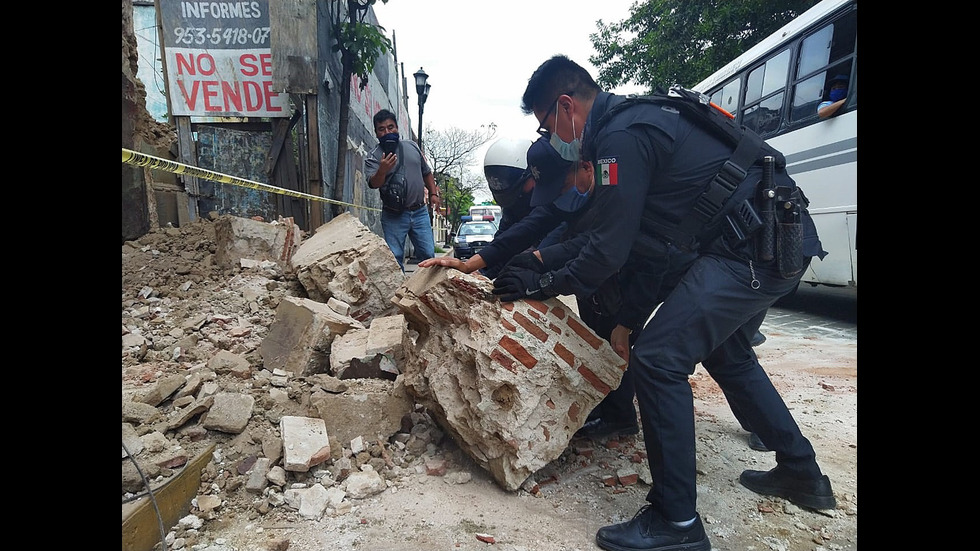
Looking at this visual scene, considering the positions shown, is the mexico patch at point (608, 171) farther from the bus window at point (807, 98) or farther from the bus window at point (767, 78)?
the bus window at point (767, 78)

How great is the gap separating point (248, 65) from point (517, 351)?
21.6 feet

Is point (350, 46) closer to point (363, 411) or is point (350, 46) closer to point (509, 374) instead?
point (363, 411)

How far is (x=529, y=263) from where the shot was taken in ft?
7.95

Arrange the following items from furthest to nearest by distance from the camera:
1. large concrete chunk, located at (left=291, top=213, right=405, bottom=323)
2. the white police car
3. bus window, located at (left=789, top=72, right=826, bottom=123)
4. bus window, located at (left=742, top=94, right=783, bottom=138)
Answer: the white police car < bus window, located at (left=742, top=94, right=783, bottom=138) < bus window, located at (left=789, top=72, right=826, bottom=123) < large concrete chunk, located at (left=291, top=213, right=405, bottom=323)

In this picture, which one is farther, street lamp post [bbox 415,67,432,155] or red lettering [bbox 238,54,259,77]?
street lamp post [bbox 415,67,432,155]

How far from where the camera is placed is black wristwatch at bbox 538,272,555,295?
2.20 metres

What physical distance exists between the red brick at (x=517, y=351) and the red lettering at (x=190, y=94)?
266 inches

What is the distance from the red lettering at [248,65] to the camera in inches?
266

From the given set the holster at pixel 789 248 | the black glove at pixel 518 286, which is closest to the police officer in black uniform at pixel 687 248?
the holster at pixel 789 248

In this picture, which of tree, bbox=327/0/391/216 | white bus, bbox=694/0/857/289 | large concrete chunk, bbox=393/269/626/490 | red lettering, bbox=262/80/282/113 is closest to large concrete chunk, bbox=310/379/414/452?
large concrete chunk, bbox=393/269/626/490

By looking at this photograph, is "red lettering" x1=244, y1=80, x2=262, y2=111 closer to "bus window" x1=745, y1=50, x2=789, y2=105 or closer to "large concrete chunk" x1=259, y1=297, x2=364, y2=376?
"large concrete chunk" x1=259, y1=297, x2=364, y2=376

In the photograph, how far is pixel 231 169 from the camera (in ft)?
23.0

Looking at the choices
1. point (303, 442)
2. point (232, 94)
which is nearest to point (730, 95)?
point (232, 94)
